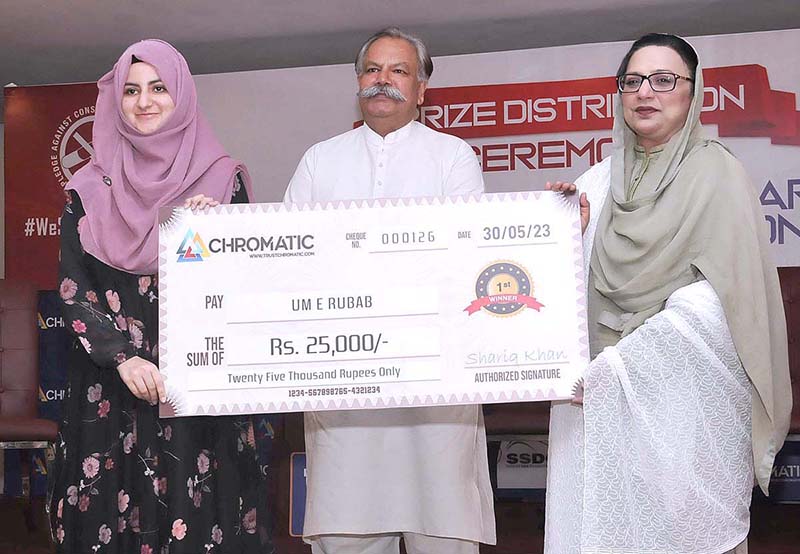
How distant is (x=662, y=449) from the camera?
2146 mm

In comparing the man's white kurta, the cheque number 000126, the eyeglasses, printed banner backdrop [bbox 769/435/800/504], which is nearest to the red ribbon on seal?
the cheque number 000126

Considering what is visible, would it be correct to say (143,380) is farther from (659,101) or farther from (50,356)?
(50,356)

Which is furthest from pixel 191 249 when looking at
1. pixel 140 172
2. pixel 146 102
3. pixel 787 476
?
pixel 787 476

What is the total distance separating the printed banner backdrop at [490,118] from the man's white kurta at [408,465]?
269 cm

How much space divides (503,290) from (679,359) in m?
0.43

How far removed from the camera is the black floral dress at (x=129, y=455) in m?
2.27

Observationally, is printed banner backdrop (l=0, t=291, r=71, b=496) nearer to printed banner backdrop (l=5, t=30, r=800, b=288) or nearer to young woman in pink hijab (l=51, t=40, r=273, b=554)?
printed banner backdrop (l=5, t=30, r=800, b=288)

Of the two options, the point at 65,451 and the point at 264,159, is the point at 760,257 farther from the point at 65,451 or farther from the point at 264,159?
the point at 264,159

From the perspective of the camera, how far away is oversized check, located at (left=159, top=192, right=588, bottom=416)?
2.25 metres

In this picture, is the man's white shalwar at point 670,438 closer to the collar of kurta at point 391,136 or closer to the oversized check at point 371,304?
the oversized check at point 371,304

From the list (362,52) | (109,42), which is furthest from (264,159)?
(362,52)

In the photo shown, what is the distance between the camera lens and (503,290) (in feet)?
7.47

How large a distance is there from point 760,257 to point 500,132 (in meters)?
3.31

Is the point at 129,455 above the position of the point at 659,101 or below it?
below
